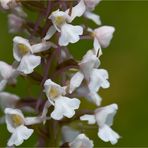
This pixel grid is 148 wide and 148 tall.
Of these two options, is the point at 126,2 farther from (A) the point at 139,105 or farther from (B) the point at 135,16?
(A) the point at 139,105

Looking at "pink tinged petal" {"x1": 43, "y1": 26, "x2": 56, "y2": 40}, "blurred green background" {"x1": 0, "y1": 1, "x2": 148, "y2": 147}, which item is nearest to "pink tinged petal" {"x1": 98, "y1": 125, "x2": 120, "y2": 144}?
"pink tinged petal" {"x1": 43, "y1": 26, "x2": 56, "y2": 40}

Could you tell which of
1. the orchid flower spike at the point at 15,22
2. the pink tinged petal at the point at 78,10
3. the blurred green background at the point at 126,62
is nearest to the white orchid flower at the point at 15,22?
the orchid flower spike at the point at 15,22

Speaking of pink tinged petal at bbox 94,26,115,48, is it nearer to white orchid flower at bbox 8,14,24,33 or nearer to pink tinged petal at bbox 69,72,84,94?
pink tinged petal at bbox 69,72,84,94

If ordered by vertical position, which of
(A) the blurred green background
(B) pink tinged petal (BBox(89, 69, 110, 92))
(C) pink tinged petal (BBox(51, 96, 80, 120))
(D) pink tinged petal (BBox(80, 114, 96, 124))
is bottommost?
(A) the blurred green background

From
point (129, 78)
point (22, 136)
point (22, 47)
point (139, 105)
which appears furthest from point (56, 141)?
point (129, 78)

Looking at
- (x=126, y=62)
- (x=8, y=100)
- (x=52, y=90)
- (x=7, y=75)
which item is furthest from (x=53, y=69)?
(x=126, y=62)

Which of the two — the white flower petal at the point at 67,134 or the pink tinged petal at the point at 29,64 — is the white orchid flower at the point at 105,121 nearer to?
the white flower petal at the point at 67,134
